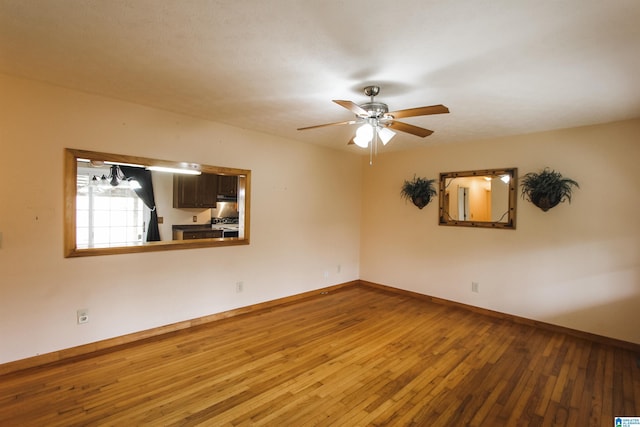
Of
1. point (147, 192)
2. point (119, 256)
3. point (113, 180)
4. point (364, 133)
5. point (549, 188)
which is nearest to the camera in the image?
point (364, 133)

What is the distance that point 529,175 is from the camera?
150 inches

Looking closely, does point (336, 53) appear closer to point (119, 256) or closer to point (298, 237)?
point (119, 256)

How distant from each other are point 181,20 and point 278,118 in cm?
180

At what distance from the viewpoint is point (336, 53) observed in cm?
201

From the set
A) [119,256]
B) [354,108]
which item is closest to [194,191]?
[119,256]

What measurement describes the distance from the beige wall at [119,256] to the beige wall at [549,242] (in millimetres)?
1789

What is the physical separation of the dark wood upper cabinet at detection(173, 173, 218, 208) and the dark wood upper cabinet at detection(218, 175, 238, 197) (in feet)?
0.40

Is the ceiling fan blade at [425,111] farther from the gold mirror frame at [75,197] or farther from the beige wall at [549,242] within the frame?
the beige wall at [549,242]

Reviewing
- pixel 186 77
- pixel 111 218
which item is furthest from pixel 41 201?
pixel 111 218

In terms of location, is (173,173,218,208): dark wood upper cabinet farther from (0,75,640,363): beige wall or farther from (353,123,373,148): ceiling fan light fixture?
(353,123,373,148): ceiling fan light fixture

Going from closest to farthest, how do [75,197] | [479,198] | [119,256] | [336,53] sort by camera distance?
1. [336,53]
2. [75,197]
3. [119,256]
4. [479,198]

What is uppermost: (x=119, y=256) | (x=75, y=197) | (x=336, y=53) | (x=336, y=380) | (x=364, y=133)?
(x=336, y=53)

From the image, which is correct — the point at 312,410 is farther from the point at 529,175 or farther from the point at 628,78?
the point at 529,175

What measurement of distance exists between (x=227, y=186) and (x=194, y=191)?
2.19 feet
